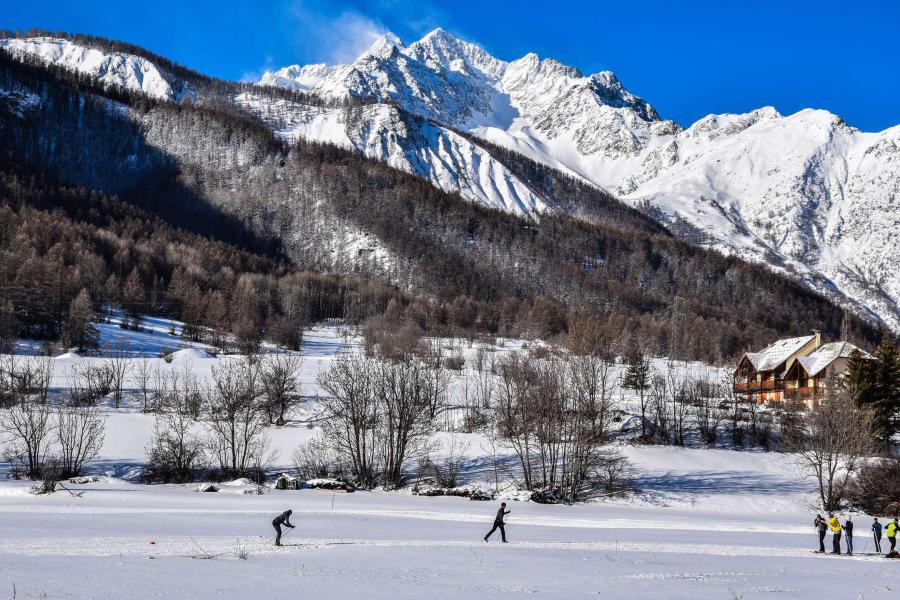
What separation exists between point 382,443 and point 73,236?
422ft

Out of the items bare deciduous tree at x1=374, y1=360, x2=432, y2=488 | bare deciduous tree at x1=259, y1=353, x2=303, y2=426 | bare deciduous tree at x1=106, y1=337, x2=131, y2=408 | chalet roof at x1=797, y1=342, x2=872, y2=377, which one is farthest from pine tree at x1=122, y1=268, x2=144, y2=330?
chalet roof at x1=797, y1=342, x2=872, y2=377

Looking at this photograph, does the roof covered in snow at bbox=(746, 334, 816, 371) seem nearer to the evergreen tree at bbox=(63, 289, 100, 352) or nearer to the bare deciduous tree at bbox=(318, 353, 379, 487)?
the bare deciduous tree at bbox=(318, 353, 379, 487)

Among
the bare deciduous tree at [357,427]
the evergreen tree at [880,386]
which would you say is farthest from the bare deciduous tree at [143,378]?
the evergreen tree at [880,386]

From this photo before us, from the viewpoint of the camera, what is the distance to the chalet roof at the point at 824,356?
225ft

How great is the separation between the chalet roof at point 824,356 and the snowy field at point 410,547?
2906 centimetres

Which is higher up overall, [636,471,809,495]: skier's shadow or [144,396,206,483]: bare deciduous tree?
[144,396,206,483]: bare deciduous tree

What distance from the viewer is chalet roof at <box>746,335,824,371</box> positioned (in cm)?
7656

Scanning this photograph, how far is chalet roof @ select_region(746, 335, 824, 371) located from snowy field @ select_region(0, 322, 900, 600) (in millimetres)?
35303

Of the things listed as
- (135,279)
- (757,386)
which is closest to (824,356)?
(757,386)

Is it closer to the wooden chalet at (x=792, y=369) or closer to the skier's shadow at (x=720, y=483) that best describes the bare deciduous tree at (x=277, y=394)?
the skier's shadow at (x=720, y=483)

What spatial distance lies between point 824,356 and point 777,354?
808cm

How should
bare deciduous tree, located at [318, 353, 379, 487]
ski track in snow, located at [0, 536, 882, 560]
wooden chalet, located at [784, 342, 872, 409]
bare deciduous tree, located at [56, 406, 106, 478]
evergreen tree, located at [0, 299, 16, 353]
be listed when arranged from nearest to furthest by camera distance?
1. ski track in snow, located at [0, 536, 882, 560]
2. bare deciduous tree, located at [56, 406, 106, 478]
3. bare deciduous tree, located at [318, 353, 379, 487]
4. wooden chalet, located at [784, 342, 872, 409]
5. evergreen tree, located at [0, 299, 16, 353]

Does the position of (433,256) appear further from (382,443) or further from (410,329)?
(382,443)

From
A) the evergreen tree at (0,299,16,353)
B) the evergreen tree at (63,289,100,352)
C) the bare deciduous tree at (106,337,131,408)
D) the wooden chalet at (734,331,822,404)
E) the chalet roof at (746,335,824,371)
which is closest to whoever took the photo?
the bare deciduous tree at (106,337,131,408)
